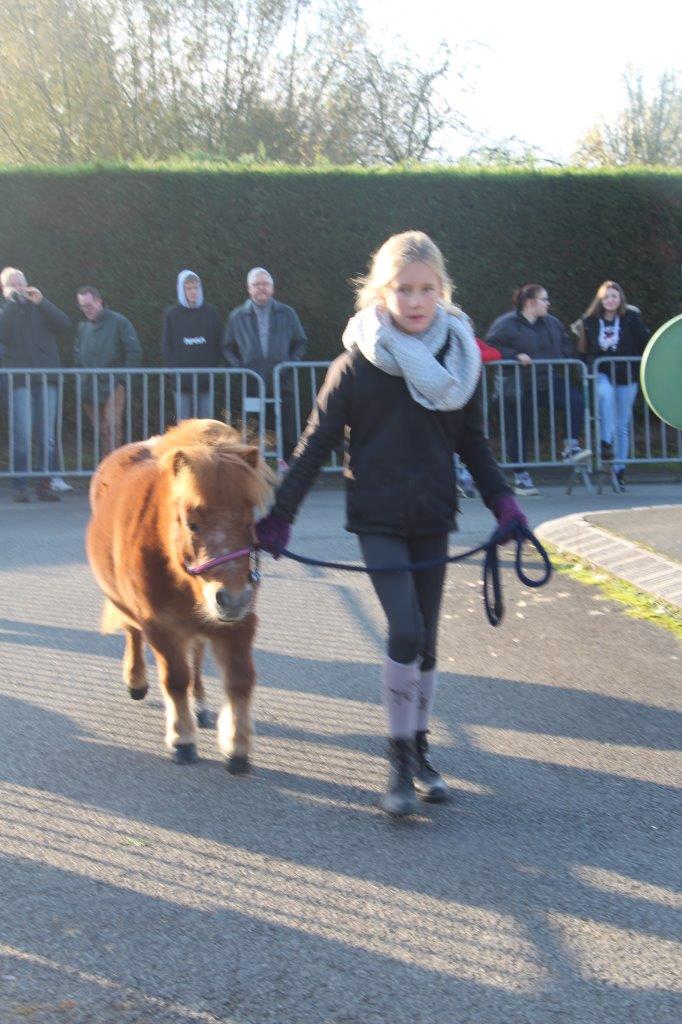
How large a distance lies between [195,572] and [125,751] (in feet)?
4.08

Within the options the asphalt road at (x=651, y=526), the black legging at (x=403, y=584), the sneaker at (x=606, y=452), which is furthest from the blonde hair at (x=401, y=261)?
the sneaker at (x=606, y=452)

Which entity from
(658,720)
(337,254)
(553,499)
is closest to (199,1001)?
(658,720)

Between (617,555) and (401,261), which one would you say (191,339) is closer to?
(617,555)

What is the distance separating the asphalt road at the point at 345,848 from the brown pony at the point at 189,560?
11.3 inches

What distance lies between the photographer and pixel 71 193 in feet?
56.8

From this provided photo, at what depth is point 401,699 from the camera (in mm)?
4957

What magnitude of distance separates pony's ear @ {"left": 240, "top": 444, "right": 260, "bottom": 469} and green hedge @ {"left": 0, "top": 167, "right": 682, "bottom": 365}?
41.2 ft

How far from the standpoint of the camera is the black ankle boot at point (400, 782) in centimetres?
482

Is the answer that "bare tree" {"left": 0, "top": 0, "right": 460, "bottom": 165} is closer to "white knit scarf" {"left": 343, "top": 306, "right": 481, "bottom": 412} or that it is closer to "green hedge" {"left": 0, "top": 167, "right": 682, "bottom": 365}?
"green hedge" {"left": 0, "top": 167, "right": 682, "bottom": 365}

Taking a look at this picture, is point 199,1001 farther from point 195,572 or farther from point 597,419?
point 597,419

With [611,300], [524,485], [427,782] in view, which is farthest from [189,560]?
[611,300]

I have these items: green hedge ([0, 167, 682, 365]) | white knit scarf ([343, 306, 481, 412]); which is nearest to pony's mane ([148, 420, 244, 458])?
white knit scarf ([343, 306, 481, 412])

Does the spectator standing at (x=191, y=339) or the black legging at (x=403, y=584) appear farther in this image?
the spectator standing at (x=191, y=339)

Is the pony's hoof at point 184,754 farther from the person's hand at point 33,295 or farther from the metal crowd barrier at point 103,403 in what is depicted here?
the person's hand at point 33,295
